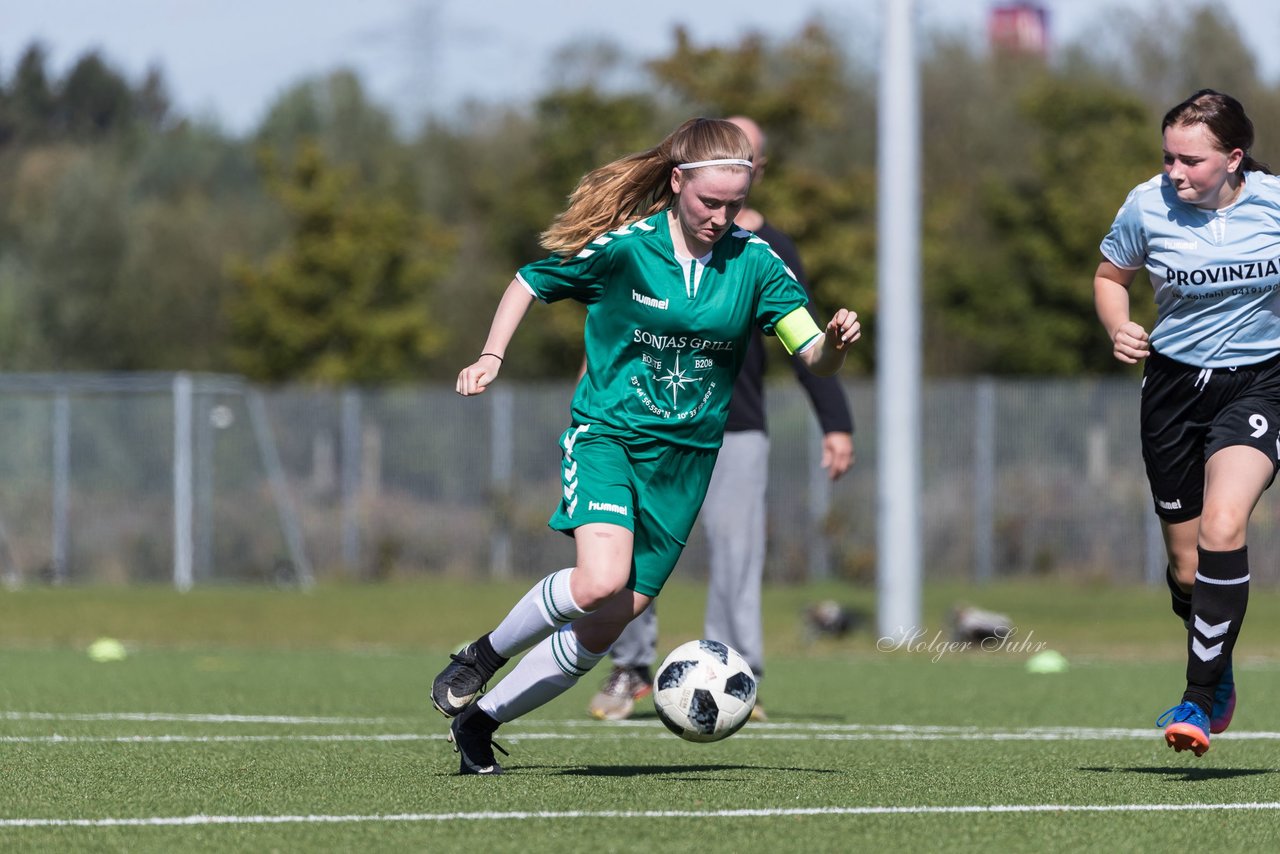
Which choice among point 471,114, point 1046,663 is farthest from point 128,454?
point 471,114

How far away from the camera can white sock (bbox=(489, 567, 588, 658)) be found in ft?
18.6

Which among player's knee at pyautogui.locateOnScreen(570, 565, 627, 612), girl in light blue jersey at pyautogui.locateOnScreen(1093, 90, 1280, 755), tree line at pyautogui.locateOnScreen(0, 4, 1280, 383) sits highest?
tree line at pyautogui.locateOnScreen(0, 4, 1280, 383)

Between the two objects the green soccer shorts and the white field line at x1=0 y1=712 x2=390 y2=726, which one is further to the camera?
the white field line at x1=0 y1=712 x2=390 y2=726

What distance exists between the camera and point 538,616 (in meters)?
5.74

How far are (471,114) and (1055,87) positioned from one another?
65.8 feet

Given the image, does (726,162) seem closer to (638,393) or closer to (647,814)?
(638,393)

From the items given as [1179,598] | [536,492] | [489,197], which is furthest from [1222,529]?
[489,197]

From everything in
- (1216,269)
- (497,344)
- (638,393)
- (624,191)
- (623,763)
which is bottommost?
(623,763)

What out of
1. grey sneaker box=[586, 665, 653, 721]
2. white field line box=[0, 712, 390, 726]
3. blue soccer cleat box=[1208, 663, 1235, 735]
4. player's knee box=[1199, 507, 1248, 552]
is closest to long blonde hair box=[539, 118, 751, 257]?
player's knee box=[1199, 507, 1248, 552]

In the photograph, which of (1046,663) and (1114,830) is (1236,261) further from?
(1046,663)

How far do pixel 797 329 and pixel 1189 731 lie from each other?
5.45 ft

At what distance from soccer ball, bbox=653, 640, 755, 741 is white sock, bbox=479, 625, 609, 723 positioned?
0.84ft

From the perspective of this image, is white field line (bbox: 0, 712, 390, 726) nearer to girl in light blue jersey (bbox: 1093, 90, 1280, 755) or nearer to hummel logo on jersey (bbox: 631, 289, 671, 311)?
hummel logo on jersey (bbox: 631, 289, 671, 311)

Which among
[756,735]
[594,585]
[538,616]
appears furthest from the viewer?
[756,735]
